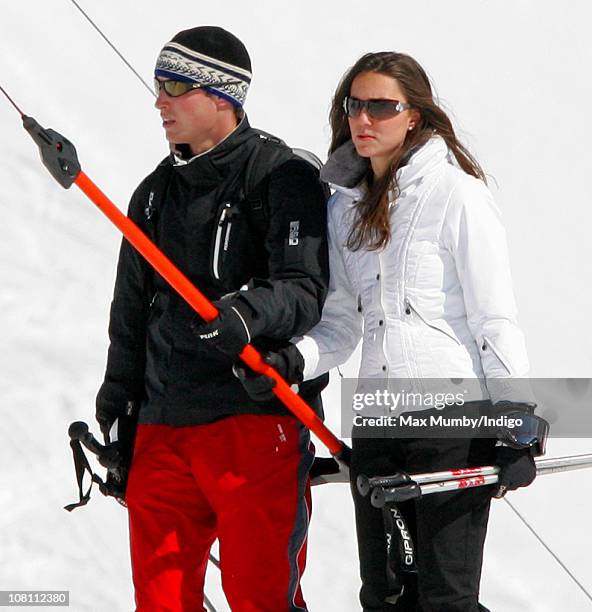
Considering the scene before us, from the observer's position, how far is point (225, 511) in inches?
157

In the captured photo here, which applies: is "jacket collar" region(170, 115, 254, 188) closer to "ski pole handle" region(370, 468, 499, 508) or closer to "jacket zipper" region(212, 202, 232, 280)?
"jacket zipper" region(212, 202, 232, 280)

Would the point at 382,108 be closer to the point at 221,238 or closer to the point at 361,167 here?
the point at 361,167

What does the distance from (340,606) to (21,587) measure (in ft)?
3.73

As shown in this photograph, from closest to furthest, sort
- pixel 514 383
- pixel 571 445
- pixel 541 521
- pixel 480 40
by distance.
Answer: pixel 514 383 → pixel 541 521 → pixel 571 445 → pixel 480 40

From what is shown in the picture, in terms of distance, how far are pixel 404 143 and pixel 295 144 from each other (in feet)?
11.7

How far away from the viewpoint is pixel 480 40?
7.94m

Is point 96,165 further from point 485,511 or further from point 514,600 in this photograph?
point 485,511

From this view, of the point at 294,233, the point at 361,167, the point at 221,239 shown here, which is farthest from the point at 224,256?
the point at 361,167

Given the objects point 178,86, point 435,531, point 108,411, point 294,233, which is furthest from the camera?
point 108,411

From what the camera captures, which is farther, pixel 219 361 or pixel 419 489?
pixel 219 361

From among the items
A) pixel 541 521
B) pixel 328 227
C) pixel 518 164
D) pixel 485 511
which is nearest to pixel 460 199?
pixel 328 227

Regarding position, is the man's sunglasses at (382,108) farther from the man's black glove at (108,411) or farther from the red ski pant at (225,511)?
the man's black glove at (108,411)

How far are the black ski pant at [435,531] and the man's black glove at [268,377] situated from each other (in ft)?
0.96

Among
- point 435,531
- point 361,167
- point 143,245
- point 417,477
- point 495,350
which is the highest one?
point 361,167
